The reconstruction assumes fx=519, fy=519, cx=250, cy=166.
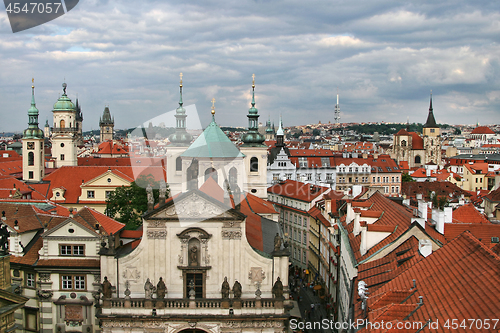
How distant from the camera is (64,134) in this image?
88562mm

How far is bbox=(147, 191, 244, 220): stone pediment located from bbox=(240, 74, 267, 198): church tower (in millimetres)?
29256

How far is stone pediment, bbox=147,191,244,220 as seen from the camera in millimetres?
30422

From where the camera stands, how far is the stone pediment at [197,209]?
30422 millimetres

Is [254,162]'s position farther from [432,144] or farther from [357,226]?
[432,144]

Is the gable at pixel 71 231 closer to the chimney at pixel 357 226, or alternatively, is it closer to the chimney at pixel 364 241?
the chimney at pixel 364 241

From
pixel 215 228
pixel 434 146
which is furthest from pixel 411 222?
pixel 434 146

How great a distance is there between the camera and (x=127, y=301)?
29.1m

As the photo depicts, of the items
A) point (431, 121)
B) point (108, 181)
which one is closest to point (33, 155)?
point (108, 181)

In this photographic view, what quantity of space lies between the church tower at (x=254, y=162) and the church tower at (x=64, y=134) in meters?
40.7

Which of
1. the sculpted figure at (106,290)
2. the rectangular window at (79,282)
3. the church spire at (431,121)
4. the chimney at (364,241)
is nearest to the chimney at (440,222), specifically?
the chimney at (364,241)

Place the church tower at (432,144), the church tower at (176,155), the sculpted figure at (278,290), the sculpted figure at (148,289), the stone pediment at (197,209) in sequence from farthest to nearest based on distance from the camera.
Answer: the church tower at (432,144) < the church tower at (176,155) < the stone pediment at (197,209) < the sculpted figure at (278,290) < the sculpted figure at (148,289)

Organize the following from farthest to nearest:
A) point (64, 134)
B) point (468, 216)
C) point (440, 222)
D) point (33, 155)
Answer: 1. point (64, 134)
2. point (33, 155)
3. point (468, 216)
4. point (440, 222)

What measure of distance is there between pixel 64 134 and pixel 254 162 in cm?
4295

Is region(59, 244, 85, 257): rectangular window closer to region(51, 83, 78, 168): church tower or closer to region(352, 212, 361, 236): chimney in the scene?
region(352, 212, 361, 236): chimney
